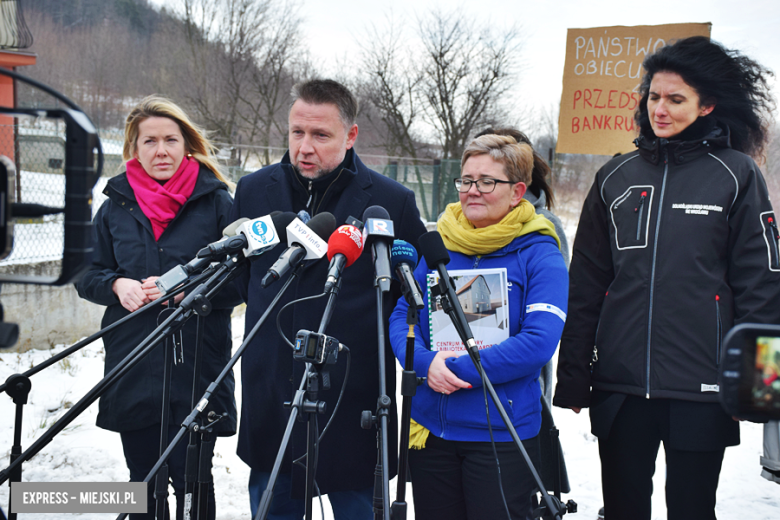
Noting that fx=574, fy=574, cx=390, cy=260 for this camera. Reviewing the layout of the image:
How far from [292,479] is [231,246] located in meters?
1.03

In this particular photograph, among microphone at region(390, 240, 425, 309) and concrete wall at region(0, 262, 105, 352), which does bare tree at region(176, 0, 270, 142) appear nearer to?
concrete wall at region(0, 262, 105, 352)

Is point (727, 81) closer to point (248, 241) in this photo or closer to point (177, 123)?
point (248, 241)

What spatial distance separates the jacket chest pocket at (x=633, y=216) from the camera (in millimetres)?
2225

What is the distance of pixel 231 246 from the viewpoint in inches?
63.4

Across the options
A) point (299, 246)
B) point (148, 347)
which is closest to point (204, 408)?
point (148, 347)

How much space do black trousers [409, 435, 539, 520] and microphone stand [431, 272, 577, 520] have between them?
14.8 inches

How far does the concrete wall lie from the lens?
552 centimetres

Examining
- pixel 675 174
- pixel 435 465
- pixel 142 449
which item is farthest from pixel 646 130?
pixel 142 449

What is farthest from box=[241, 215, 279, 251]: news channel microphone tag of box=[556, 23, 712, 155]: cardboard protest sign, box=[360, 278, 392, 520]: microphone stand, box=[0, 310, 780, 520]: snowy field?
box=[556, 23, 712, 155]: cardboard protest sign

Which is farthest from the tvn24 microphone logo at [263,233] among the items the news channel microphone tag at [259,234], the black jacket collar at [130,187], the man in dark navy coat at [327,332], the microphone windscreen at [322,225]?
the black jacket collar at [130,187]

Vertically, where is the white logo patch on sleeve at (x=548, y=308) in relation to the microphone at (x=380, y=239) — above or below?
below

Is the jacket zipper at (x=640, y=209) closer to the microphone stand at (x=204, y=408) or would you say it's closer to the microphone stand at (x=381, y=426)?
the microphone stand at (x=381, y=426)

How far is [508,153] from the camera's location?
221 centimetres

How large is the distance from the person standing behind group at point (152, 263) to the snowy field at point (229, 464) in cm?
103
